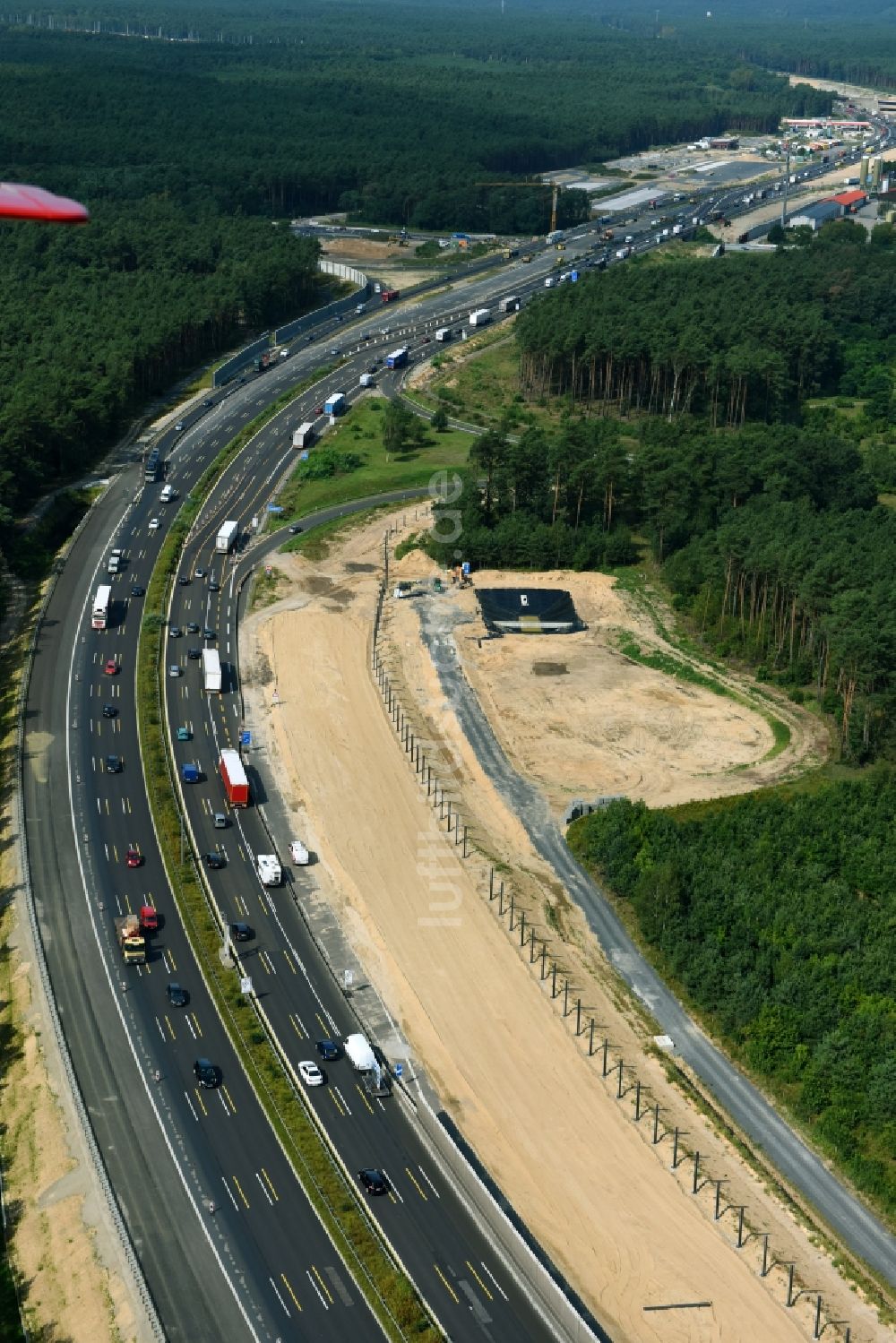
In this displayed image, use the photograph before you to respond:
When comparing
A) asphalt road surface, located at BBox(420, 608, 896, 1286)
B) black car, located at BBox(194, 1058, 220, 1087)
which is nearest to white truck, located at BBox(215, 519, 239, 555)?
asphalt road surface, located at BBox(420, 608, 896, 1286)

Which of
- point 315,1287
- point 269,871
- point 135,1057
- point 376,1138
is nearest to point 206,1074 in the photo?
point 135,1057

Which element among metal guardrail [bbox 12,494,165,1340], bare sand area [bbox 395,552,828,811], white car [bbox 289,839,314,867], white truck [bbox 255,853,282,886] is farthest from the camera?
bare sand area [bbox 395,552,828,811]

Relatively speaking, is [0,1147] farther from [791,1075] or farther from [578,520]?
[578,520]

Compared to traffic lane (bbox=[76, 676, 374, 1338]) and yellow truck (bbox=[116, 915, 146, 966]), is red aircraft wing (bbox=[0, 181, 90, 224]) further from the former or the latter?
yellow truck (bbox=[116, 915, 146, 966])

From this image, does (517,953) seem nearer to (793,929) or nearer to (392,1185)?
(793,929)

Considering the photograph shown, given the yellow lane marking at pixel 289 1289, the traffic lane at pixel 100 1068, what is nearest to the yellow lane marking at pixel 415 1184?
the yellow lane marking at pixel 289 1289

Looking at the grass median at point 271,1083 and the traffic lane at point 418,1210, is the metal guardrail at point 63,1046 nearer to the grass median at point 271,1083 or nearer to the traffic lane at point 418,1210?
the grass median at point 271,1083
